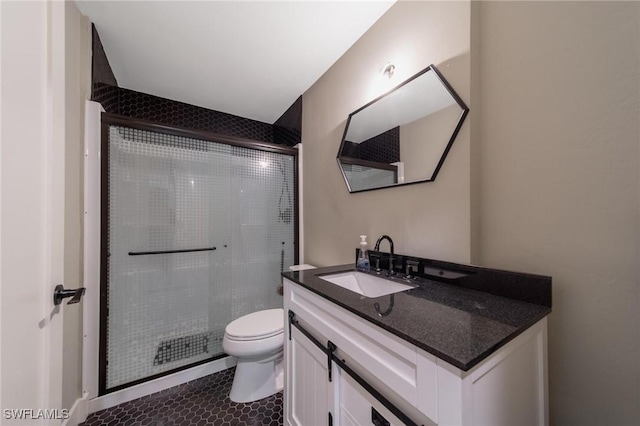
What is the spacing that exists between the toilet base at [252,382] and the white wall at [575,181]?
4.71 ft

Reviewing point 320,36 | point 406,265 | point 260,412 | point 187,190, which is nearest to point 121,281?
point 187,190

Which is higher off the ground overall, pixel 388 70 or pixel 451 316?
pixel 388 70

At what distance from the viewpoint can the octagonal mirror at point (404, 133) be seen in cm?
104

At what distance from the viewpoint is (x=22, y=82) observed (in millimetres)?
564

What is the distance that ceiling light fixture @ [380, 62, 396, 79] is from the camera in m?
1.29

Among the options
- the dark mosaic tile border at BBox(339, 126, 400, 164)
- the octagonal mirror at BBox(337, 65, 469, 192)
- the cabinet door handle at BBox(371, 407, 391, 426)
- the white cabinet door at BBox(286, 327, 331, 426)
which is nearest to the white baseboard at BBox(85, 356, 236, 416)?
the white cabinet door at BBox(286, 327, 331, 426)

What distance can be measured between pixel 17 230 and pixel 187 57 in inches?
64.3

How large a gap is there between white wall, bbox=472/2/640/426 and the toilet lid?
130 centimetres

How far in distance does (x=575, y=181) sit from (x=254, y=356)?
5.77ft

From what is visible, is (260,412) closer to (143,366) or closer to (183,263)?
(143,366)

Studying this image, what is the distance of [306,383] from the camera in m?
1.01

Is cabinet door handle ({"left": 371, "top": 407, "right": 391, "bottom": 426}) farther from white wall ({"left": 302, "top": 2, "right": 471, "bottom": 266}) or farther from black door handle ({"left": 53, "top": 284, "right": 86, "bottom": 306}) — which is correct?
black door handle ({"left": 53, "top": 284, "right": 86, "bottom": 306})

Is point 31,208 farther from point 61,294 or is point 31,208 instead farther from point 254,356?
point 254,356

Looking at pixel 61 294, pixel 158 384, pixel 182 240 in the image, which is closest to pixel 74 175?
pixel 182 240
